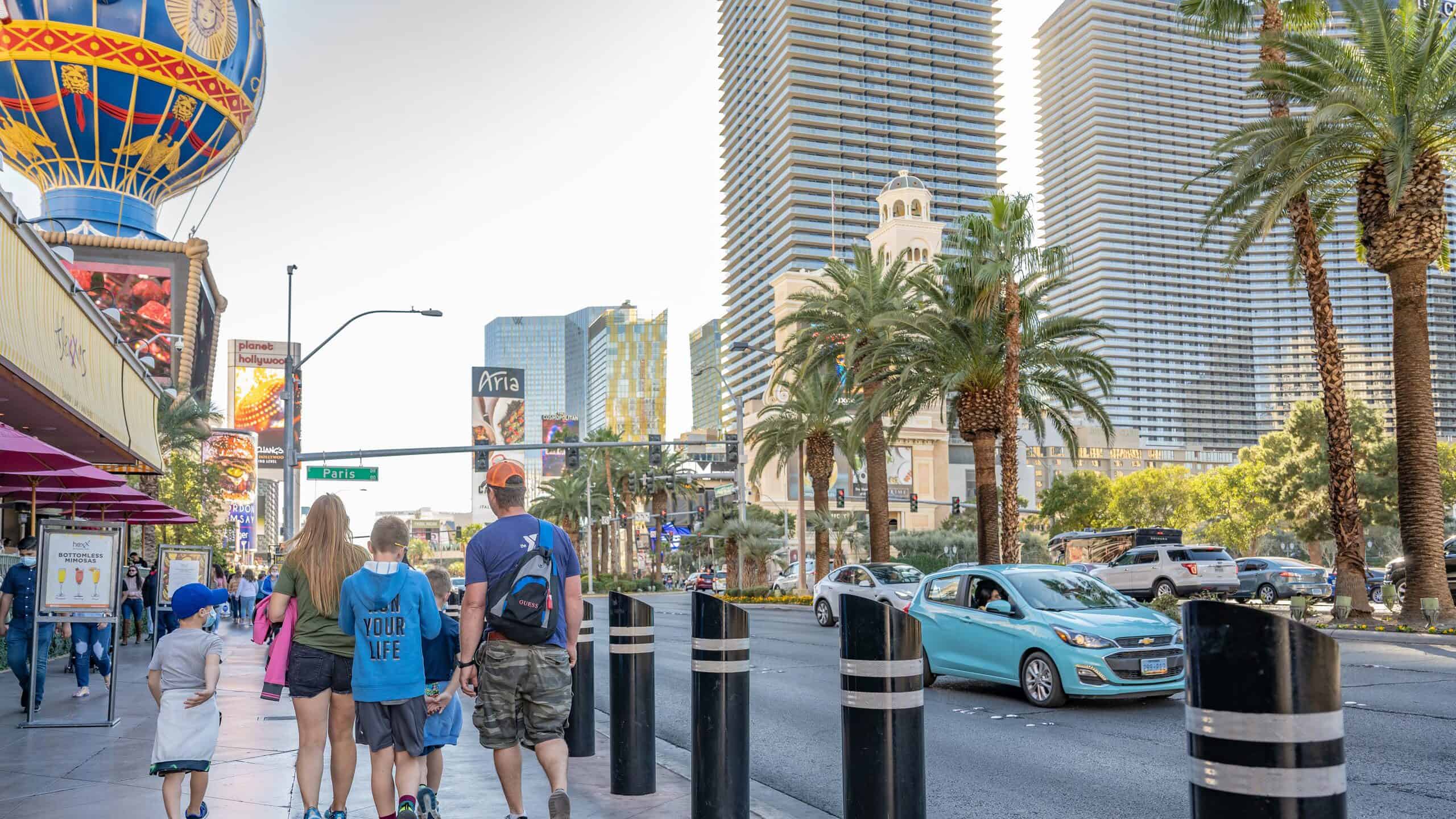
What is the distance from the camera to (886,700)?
15.4ft

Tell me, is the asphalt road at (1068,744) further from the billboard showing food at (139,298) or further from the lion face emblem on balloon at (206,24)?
the billboard showing food at (139,298)

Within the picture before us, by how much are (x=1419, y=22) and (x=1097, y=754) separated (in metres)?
18.7

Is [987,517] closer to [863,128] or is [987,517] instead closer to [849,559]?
[849,559]

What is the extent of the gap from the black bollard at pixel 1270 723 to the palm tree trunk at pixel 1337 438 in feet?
73.4

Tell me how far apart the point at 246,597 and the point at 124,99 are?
16.3m

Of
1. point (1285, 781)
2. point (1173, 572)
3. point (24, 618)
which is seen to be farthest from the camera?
point (1173, 572)

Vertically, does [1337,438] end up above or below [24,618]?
above

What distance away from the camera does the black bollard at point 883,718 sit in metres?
4.65

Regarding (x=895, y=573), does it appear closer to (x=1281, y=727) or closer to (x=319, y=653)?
(x=319, y=653)

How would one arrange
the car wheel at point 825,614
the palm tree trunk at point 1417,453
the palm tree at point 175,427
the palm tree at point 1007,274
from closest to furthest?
the palm tree trunk at point 1417,453 → the car wheel at point 825,614 → the palm tree at point 1007,274 → the palm tree at point 175,427

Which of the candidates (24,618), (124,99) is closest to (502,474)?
(24,618)

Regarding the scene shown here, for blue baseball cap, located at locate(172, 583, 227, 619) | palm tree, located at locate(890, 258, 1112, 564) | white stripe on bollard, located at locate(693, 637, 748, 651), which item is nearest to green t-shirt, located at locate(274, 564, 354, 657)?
blue baseball cap, located at locate(172, 583, 227, 619)

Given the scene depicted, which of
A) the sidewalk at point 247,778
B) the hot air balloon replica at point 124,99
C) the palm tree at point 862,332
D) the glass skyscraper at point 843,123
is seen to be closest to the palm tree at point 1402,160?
the palm tree at point 862,332

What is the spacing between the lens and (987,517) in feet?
99.0
